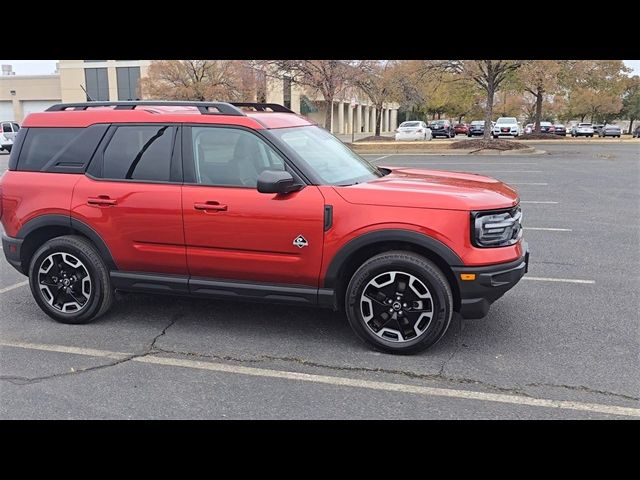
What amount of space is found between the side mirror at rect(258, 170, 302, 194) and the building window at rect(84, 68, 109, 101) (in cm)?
6255

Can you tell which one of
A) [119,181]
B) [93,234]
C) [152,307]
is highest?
[119,181]

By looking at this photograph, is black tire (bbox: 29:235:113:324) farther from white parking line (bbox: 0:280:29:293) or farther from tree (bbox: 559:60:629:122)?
tree (bbox: 559:60:629:122)

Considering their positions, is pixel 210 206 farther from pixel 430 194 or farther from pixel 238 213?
pixel 430 194

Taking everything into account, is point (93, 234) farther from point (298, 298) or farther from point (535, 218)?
point (535, 218)

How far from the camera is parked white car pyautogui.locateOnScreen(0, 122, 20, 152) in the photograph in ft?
99.0

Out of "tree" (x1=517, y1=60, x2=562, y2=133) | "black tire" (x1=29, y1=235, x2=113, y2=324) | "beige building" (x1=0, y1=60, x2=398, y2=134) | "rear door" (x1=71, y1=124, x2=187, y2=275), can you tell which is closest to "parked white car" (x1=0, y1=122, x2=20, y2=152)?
"tree" (x1=517, y1=60, x2=562, y2=133)

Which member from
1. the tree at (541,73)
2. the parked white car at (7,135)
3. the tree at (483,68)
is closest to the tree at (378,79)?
the tree at (483,68)
